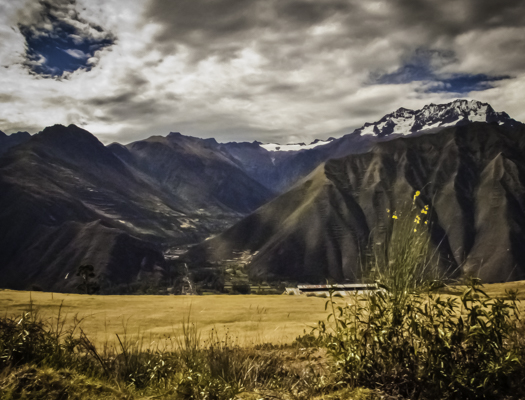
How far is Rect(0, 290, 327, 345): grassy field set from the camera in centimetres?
596

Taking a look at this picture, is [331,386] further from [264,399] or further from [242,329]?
[242,329]

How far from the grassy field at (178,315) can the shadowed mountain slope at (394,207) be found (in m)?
108

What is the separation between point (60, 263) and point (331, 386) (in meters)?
131

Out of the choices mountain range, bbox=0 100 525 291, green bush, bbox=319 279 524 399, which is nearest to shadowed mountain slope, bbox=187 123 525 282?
mountain range, bbox=0 100 525 291

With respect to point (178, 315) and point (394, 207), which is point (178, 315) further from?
point (394, 207)

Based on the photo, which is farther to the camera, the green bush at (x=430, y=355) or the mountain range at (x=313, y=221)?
the mountain range at (x=313, y=221)

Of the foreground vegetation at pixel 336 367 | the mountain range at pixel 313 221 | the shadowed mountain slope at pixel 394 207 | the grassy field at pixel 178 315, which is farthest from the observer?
the shadowed mountain slope at pixel 394 207

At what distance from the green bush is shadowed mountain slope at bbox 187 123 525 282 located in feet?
369

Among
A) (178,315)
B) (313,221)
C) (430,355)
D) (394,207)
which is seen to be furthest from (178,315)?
(313,221)

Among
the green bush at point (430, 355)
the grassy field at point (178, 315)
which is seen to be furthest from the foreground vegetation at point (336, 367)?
the grassy field at point (178, 315)

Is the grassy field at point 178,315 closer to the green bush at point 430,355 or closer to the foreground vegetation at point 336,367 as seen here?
the foreground vegetation at point 336,367

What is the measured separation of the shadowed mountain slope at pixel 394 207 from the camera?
12369cm

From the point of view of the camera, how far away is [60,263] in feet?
388

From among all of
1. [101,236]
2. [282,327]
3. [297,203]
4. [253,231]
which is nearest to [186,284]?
[101,236]
